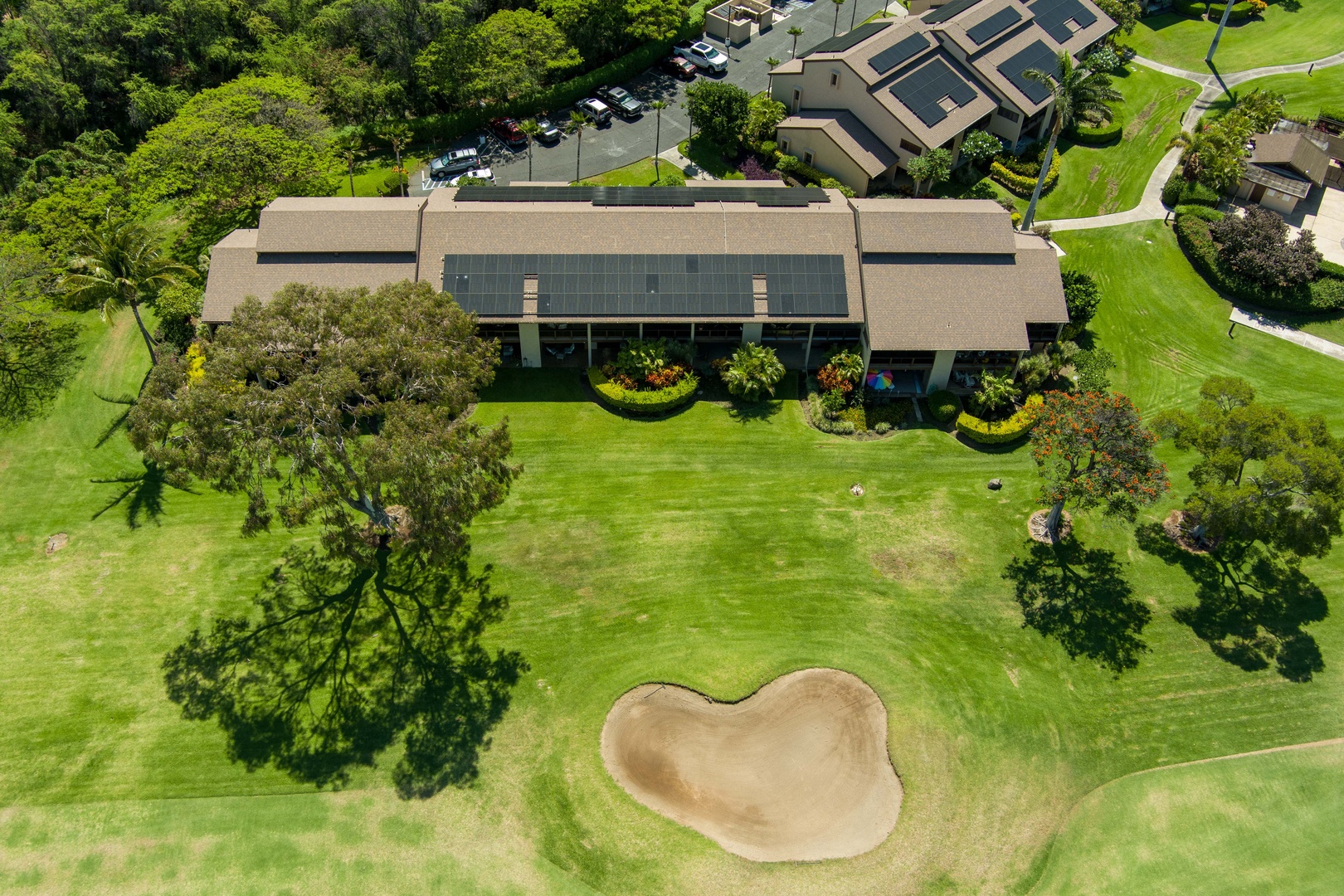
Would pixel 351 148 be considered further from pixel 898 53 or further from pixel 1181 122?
pixel 1181 122

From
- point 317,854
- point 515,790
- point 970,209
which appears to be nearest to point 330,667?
point 317,854

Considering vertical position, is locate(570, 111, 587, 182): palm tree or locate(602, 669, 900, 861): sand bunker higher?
locate(570, 111, 587, 182): palm tree

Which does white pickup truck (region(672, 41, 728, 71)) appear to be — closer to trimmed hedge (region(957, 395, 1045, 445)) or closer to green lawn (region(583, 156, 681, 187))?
green lawn (region(583, 156, 681, 187))

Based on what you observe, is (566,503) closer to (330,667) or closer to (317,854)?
(330,667)

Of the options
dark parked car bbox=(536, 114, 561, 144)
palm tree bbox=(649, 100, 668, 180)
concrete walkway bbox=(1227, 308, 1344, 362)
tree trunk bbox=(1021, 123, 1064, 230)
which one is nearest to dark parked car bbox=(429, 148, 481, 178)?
dark parked car bbox=(536, 114, 561, 144)

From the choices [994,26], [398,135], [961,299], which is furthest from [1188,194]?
[398,135]

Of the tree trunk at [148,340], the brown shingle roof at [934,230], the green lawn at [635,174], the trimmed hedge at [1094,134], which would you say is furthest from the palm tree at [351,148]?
the trimmed hedge at [1094,134]
